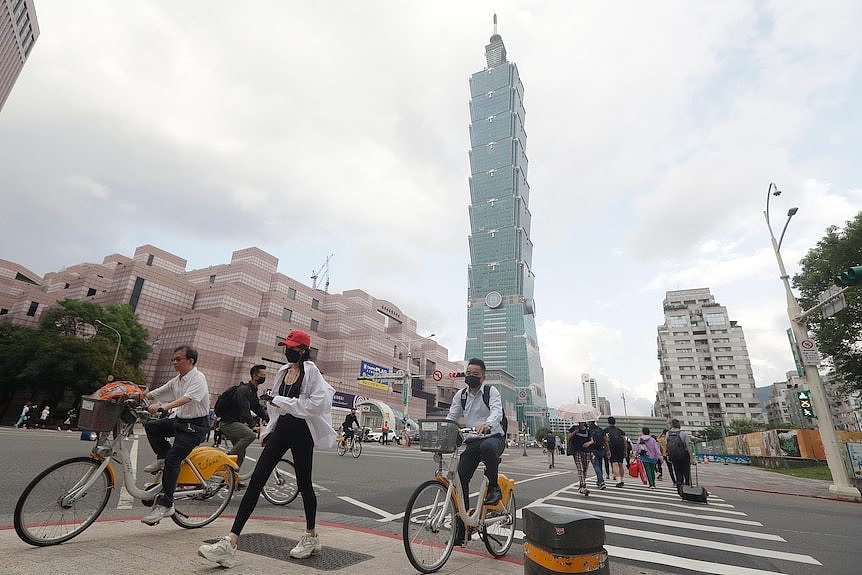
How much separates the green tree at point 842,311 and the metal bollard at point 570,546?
26258mm

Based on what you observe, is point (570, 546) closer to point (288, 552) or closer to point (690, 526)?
point (288, 552)

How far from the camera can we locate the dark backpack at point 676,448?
10695mm

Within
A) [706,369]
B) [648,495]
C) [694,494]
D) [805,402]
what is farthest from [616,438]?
[706,369]

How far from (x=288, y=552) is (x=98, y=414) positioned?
85.1 inches

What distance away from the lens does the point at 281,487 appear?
6.53 meters

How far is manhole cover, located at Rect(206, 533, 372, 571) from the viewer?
348 centimetres

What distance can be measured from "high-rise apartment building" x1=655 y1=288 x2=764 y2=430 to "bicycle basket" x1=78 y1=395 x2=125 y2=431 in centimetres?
11444

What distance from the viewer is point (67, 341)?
124 feet

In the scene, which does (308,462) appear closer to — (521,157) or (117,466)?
(117,466)

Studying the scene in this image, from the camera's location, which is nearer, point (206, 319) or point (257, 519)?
point (257, 519)

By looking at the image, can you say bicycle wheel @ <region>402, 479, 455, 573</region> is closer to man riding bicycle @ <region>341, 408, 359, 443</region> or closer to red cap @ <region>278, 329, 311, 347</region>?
red cap @ <region>278, 329, 311, 347</region>

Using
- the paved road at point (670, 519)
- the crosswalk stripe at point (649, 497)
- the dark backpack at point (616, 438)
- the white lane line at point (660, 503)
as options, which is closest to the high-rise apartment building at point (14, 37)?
the paved road at point (670, 519)

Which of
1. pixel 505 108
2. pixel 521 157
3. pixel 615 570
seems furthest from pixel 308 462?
pixel 505 108

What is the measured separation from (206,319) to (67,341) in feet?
62.1
